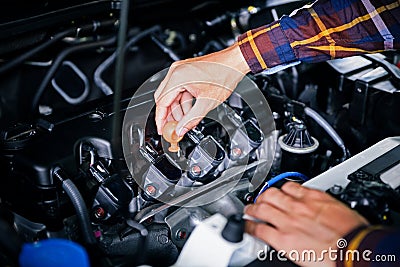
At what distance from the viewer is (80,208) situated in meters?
1.01

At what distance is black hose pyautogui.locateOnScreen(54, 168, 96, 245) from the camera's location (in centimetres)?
100

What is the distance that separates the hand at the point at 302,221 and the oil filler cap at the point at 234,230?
60 millimetres

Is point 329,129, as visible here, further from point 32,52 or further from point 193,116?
point 32,52

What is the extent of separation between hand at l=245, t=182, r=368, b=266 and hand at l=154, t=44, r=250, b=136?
0.26 m

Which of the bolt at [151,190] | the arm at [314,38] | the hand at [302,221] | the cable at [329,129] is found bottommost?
the cable at [329,129]

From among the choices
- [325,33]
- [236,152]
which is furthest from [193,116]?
[325,33]

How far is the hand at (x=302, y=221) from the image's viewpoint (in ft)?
2.77

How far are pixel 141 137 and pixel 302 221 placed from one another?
418mm

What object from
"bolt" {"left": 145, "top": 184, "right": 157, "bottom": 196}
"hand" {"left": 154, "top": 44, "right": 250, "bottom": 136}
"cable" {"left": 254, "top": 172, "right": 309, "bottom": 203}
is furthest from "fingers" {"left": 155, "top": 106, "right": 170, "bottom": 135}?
"cable" {"left": 254, "top": 172, "right": 309, "bottom": 203}

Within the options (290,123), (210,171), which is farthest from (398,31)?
(210,171)

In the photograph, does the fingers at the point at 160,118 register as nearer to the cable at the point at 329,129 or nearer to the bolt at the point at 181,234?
the bolt at the point at 181,234

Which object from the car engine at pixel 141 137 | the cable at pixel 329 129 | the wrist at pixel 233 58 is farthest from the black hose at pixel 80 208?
the cable at pixel 329 129

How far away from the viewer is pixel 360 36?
1223mm

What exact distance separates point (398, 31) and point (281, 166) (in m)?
0.40
